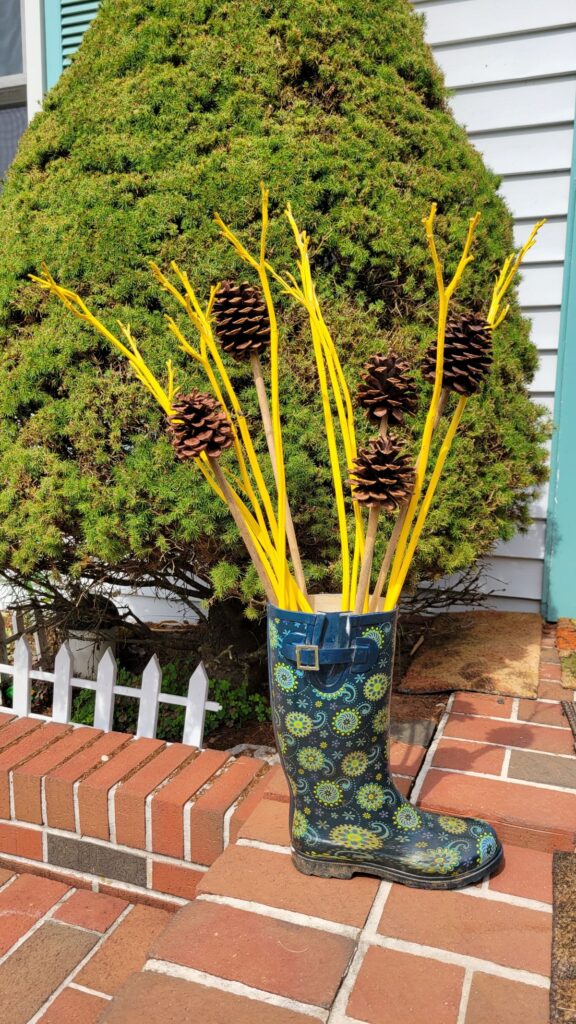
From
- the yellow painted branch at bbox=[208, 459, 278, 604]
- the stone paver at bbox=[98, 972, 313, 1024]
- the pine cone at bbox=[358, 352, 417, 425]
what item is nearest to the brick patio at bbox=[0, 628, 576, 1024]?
the stone paver at bbox=[98, 972, 313, 1024]

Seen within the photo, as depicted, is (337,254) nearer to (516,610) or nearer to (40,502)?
(40,502)

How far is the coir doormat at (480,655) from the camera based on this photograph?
2309 millimetres

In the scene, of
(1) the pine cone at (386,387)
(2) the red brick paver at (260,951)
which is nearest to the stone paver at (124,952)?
(2) the red brick paver at (260,951)

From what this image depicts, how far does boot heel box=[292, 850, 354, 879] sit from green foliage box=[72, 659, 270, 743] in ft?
4.22

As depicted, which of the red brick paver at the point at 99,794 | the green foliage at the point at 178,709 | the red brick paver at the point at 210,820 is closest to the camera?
the red brick paver at the point at 210,820

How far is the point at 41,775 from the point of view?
1861 millimetres

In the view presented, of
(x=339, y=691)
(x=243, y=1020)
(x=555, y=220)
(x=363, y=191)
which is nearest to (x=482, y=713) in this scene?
(x=339, y=691)

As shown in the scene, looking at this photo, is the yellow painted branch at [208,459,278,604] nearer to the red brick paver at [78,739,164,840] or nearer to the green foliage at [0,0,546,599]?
the green foliage at [0,0,546,599]

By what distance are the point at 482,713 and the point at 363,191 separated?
1.60m

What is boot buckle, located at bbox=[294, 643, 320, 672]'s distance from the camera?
4.05ft

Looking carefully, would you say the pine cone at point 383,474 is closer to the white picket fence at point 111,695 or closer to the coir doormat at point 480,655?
the white picket fence at point 111,695

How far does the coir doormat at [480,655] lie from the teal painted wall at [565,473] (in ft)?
0.76

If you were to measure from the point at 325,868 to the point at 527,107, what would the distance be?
318 cm

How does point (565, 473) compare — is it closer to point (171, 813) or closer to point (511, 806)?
point (511, 806)
